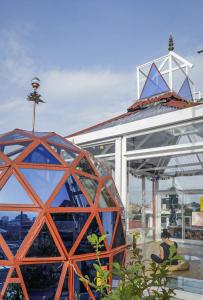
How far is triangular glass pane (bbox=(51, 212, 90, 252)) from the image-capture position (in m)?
5.66

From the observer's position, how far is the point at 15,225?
5.39 meters

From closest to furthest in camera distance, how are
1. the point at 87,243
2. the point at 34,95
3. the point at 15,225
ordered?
the point at 15,225, the point at 87,243, the point at 34,95

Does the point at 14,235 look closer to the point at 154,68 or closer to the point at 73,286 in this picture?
the point at 73,286

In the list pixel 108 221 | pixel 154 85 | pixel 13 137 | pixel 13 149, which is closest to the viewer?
pixel 13 149

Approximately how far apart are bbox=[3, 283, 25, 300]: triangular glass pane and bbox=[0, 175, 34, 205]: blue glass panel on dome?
4.40 feet

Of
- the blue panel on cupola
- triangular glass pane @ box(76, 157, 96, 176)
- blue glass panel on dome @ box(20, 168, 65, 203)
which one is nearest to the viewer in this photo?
blue glass panel on dome @ box(20, 168, 65, 203)

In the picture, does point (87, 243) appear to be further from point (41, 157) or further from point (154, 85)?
point (154, 85)

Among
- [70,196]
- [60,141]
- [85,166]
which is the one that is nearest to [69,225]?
[70,196]

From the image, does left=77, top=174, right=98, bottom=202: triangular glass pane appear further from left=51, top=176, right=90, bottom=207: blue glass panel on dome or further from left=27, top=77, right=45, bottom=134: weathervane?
left=27, top=77, right=45, bottom=134: weathervane

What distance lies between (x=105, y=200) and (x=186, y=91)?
12.9m

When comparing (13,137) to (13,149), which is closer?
(13,149)

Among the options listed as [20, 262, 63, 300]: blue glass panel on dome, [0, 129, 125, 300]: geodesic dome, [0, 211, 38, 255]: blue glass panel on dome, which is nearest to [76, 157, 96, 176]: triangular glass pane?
[0, 129, 125, 300]: geodesic dome

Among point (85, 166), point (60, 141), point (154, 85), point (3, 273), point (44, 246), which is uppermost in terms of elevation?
point (154, 85)

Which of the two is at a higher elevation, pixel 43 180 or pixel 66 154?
pixel 66 154
